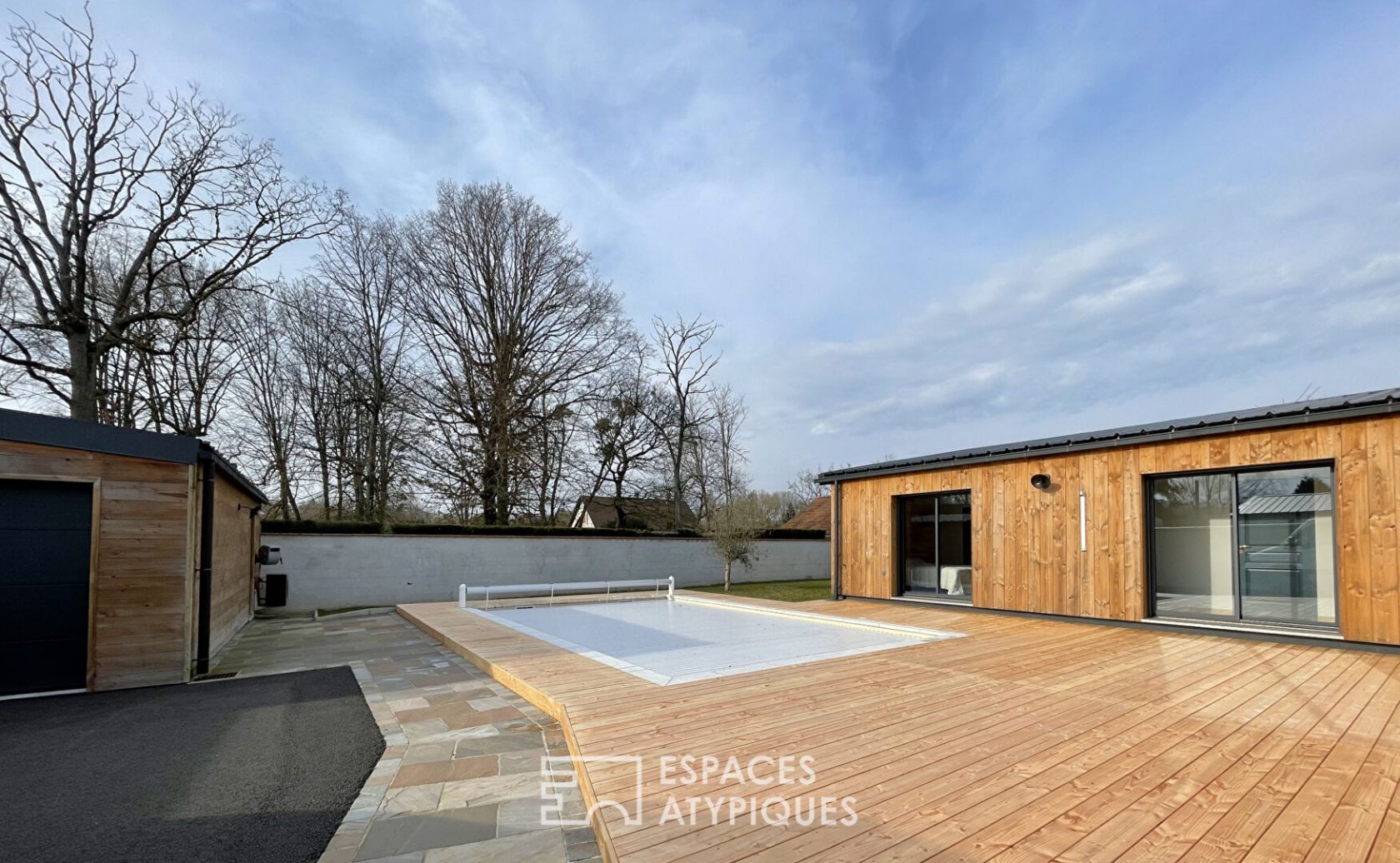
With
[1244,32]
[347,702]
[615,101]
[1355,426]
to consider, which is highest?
[615,101]

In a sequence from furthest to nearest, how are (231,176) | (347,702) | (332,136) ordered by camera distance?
(231,176) → (332,136) → (347,702)

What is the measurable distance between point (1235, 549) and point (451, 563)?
12526mm

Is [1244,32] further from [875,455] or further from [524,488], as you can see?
[875,455]

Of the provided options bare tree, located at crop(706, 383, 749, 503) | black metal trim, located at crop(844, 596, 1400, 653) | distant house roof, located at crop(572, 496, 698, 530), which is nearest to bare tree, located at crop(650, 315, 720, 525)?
distant house roof, located at crop(572, 496, 698, 530)

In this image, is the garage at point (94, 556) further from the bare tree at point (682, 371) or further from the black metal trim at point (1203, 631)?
the bare tree at point (682, 371)

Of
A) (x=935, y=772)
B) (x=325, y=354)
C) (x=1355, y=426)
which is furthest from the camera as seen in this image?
(x=325, y=354)

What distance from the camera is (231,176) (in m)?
11.2

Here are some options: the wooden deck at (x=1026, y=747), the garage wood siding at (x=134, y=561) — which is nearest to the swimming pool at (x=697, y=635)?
the wooden deck at (x=1026, y=747)

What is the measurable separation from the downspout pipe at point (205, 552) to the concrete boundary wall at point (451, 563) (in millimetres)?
5724

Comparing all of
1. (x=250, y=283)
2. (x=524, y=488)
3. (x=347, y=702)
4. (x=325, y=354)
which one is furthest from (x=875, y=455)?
(x=347, y=702)

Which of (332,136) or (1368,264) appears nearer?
(332,136)

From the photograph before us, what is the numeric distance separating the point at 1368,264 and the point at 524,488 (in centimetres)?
1714

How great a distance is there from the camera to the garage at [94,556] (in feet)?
17.2

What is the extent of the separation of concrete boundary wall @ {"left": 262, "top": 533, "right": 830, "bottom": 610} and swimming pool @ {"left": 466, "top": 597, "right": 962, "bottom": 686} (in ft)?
11.6
